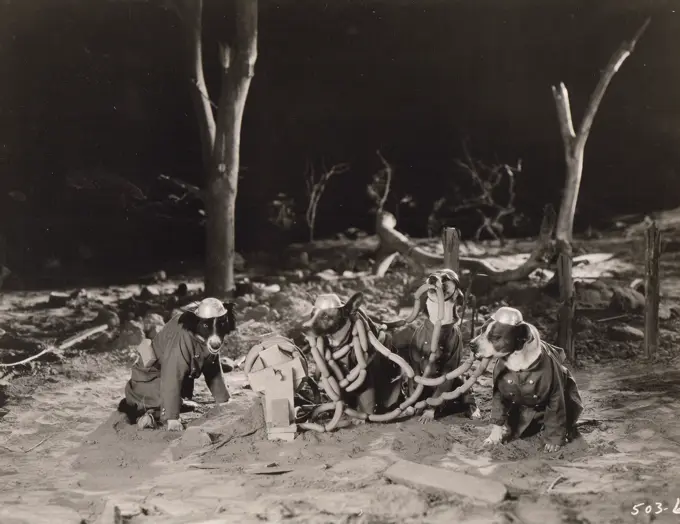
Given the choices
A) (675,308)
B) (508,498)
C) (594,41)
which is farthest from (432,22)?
(508,498)

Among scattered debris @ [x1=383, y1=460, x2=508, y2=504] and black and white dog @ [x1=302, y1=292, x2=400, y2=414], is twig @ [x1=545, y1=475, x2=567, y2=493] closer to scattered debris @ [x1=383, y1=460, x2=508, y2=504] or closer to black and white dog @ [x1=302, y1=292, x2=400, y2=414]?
scattered debris @ [x1=383, y1=460, x2=508, y2=504]

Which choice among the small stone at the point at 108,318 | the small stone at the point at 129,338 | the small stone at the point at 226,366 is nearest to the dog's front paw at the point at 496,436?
the small stone at the point at 226,366

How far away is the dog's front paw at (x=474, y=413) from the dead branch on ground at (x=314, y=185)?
239 inches

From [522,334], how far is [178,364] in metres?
2.53

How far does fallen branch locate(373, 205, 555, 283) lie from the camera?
825 centimetres

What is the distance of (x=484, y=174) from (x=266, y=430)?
7.61 meters

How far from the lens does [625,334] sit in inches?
293

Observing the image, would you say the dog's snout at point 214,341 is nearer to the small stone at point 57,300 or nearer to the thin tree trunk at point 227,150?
the thin tree trunk at point 227,150

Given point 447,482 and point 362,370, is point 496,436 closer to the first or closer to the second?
point 447,482

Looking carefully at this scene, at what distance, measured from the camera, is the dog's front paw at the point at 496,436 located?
472 cm

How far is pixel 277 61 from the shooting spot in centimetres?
1004

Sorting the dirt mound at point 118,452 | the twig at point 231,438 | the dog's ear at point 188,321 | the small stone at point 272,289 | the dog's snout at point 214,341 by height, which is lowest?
the dirt mound at point 118,452

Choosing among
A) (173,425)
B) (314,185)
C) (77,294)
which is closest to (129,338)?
(77,294)

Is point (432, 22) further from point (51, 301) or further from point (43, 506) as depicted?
point (43, 506)
